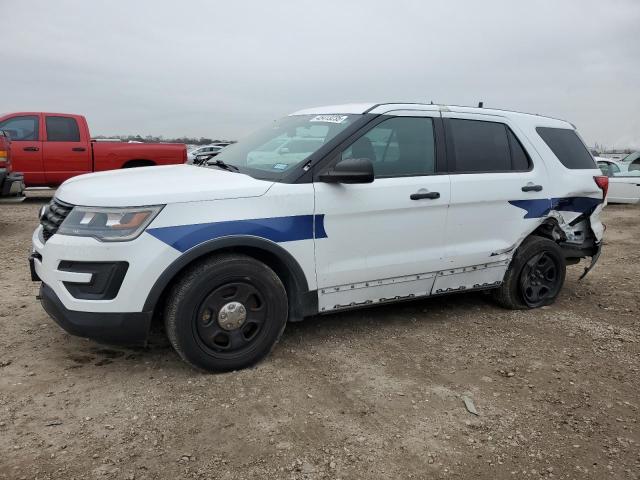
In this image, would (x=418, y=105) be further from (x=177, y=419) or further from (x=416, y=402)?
(x=177, y=419)

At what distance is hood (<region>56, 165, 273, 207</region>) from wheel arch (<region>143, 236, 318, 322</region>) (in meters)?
0.29

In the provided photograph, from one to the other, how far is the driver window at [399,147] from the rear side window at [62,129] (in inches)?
373

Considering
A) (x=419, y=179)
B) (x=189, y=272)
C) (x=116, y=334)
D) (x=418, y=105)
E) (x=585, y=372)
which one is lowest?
(x=585, y=372)

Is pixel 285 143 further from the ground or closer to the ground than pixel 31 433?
further from the ground

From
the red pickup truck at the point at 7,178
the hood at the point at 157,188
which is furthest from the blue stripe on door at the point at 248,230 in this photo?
the red pickup truck at the point at 7,178

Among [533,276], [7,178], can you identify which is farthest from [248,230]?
[7,178]

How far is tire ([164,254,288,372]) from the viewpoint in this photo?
3.17 metres

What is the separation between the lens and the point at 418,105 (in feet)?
13.6

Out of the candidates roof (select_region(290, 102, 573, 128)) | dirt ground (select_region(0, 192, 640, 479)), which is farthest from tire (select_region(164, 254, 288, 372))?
roof (select_region(290, 102, 573, 128))

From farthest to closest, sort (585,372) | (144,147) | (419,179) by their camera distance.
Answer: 1. (144,147)
2. (419,179)
3. (585,372)

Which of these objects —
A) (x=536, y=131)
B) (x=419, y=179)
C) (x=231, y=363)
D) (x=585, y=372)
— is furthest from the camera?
(x=536, y=131)

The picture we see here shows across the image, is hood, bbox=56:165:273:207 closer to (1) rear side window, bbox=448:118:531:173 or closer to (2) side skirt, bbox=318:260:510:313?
(2) side skirt, bbox=318:260:510:313

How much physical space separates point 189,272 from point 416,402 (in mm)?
1594

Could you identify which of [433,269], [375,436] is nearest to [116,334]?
[375,436]
